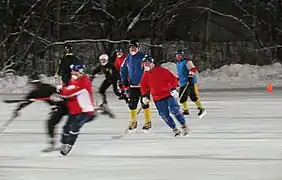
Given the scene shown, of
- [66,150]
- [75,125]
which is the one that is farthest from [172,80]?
[66,150]

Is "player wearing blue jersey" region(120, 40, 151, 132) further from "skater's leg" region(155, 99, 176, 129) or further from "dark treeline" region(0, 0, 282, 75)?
"dark treeline" region(0, 0, 282, 75)

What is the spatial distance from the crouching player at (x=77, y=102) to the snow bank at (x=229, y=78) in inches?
537

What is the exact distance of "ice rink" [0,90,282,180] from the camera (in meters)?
8.77

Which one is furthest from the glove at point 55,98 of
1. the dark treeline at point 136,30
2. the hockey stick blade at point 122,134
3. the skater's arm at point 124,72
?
the dark treeline at point 136,30

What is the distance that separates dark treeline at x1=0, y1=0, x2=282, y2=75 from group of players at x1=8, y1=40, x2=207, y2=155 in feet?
42.1

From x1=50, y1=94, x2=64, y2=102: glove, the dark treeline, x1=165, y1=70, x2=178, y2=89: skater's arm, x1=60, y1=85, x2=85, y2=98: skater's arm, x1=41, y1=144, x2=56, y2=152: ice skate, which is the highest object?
x1=60, y1=85, x2=85, y2=98: skater's arm

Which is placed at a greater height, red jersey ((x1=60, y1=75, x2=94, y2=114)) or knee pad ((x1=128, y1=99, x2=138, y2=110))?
red jersey ((x1=60, y1=75, x2=94, y2=114))

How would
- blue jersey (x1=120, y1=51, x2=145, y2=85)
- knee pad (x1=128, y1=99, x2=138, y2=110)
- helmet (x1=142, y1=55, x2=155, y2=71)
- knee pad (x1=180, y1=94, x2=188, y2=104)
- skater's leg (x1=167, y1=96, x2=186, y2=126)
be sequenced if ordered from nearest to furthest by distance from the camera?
skater's leg (x1=167, y1=96, x2=186, y2=126) → helmet (x1=142, y1=55, x2=155, y2=71) → knee pad (x1=128, y1=99, x2=138, y2=110) → blue jersey (x1=120, y1=51, x2=145, y2=85) → knee pad (x1=180, y1=94, x2=188, y2=104)

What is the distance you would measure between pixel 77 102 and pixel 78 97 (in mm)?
70

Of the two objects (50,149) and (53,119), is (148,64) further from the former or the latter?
(50,149)

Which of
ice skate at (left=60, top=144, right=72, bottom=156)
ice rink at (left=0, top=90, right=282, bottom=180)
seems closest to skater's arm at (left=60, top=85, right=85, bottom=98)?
ice skate at (left=60, top=144, right=72, bottom=156)

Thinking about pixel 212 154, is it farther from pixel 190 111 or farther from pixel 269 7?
pixel 269 7

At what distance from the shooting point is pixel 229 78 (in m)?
27.0

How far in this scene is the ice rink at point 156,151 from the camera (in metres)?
8.77
